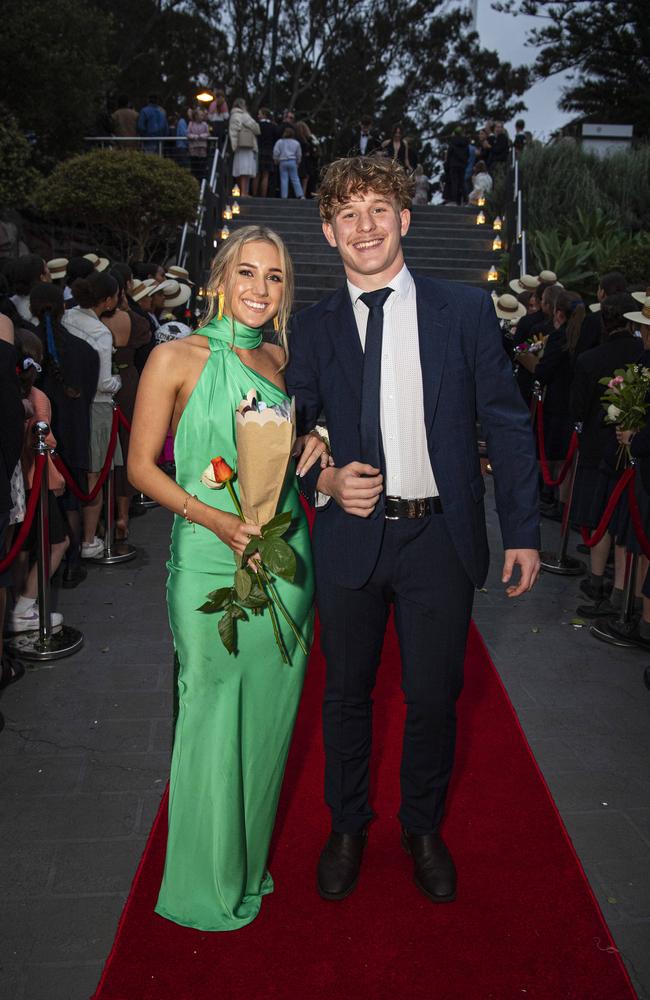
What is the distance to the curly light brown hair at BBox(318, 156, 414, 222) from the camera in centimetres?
274

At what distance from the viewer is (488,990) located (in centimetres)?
265

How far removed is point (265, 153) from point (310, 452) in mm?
A: 17175

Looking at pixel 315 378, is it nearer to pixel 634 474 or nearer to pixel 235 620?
pixel 235 620

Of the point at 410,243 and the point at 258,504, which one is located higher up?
the point at 410,243

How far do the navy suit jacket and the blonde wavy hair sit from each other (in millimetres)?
158

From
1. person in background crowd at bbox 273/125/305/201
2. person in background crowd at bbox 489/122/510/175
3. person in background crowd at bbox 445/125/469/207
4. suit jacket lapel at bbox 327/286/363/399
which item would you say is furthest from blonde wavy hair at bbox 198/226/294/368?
person in background crowd at bbox 489/122/510/175

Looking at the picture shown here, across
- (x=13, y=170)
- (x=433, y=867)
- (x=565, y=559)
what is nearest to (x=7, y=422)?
(x=433, y=867)

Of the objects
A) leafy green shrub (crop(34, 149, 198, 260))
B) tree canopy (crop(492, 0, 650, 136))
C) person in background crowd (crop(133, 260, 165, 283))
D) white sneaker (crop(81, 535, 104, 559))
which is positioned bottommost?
white sneaker (crop(81, 535, 104, 559))

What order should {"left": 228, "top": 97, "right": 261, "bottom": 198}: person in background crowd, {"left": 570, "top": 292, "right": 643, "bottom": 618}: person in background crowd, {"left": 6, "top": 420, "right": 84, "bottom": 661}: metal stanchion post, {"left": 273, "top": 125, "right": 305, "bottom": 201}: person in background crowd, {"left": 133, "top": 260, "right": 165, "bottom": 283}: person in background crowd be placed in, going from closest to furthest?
{"left": 6, "top": 420, "right": 84, "bottom": 661}: metal stanchion post, {"left": 570, "top": 292, "right": 643, "bottom": 618}: person in background crowd, {"left": 133, "top": 260, "right": 165, "bottom": 283}: person in background crowd, {"left": 228, "top": 97, "right": 261, "bottom": 198}: person in background crowd, {"left": 273, "top": 125, "right": 305, "bottom": 201}: person in background crowd

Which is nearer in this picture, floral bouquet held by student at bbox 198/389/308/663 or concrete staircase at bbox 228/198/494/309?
floral bouquet held by student at bbox 198/389/308/663

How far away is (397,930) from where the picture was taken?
9.48ft

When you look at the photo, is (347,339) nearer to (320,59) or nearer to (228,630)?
(228,630)

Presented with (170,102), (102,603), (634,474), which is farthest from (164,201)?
(170,102)

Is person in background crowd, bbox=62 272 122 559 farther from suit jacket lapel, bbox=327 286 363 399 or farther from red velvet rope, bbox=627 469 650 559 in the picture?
suit jacket lapel, bbox=327 286 363 399
